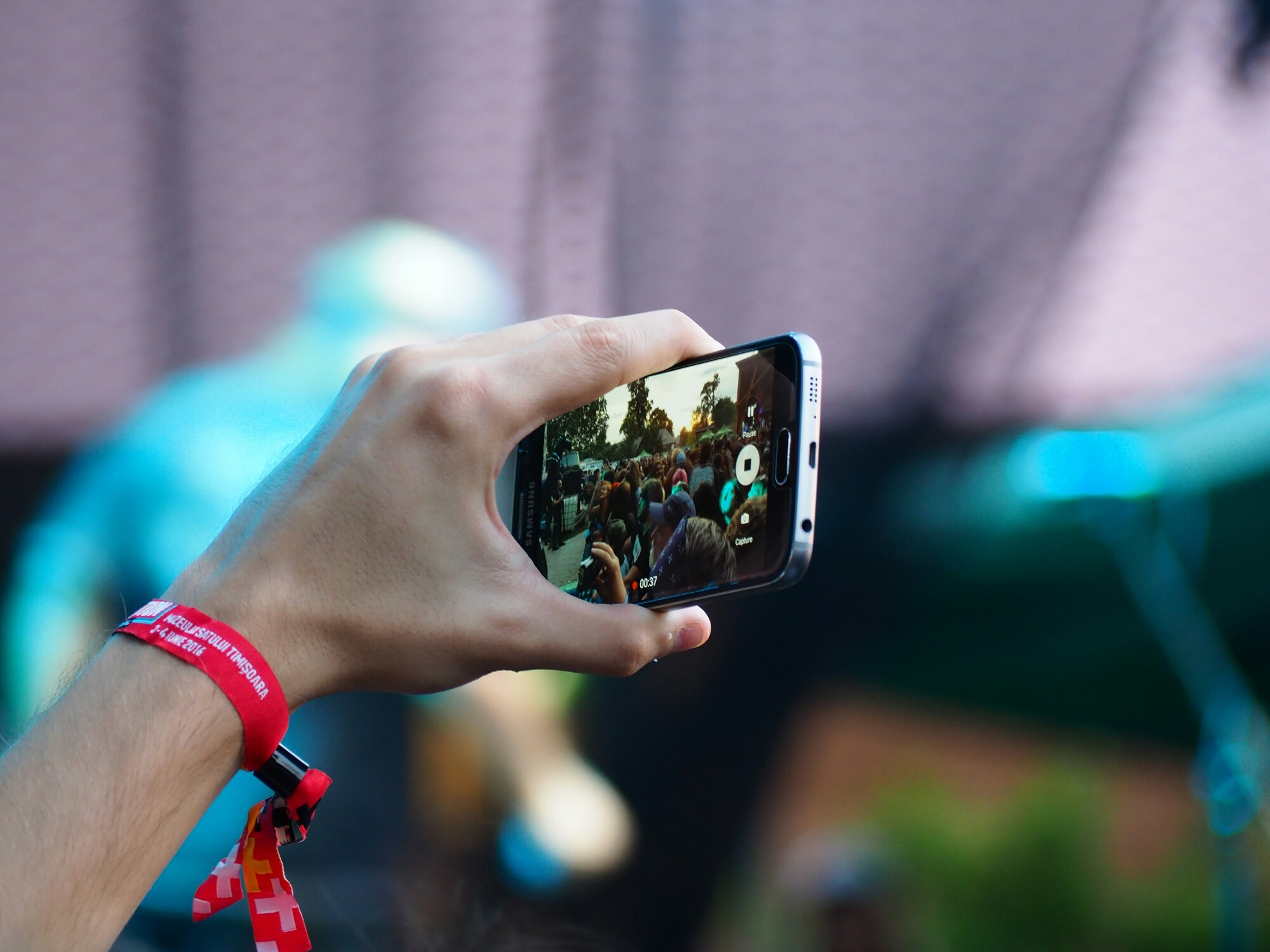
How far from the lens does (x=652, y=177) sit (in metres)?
1.36

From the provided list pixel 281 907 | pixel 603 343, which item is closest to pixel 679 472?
pixel 603 343

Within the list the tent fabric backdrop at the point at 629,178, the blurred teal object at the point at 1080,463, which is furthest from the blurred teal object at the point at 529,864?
the blurred teal object at the point at 1080,463

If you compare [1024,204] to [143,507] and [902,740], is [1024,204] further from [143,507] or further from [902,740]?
[143,507]

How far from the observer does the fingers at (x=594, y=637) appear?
1.57ft

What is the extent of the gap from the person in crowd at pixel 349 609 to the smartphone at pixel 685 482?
0.14 ft

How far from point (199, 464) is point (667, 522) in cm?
101

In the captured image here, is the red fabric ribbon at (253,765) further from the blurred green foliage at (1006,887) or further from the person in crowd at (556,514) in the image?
the blurred green foliage at (1006,887)

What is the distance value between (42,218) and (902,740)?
1.56m

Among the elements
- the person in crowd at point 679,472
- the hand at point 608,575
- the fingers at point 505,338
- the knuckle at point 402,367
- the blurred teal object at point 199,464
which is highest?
the fingers at point 505,338

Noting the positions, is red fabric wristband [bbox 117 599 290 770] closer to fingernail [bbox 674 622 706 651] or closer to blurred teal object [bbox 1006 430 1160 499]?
fingernail [bbox 674 622 706 651]

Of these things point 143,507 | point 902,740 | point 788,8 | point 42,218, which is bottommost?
point 902,740

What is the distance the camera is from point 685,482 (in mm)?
545

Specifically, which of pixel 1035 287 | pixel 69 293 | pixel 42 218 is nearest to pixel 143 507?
pixel 69 293

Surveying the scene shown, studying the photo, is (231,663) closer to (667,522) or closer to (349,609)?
(349,609)
